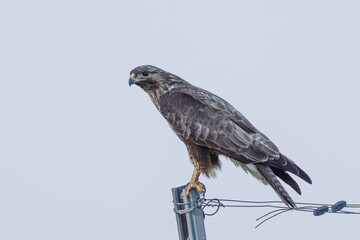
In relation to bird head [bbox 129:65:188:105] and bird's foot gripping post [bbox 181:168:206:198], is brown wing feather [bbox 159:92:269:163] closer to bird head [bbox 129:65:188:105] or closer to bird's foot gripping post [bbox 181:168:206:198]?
bird head [bbox 129:65:188:105]

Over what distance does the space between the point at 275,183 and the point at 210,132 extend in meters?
1.36

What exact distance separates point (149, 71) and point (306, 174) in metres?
3.10

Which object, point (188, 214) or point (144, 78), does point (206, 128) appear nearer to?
point (144, 78)

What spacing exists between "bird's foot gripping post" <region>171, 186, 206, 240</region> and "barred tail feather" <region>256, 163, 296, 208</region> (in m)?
1.47

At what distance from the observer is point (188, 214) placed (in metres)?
6.79

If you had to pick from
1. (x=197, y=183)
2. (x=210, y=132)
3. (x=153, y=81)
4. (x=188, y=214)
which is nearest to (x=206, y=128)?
(x=210, y=132)

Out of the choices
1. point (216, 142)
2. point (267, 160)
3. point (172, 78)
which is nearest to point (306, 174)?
point (267, 160)

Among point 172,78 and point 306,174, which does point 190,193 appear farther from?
point 172,78

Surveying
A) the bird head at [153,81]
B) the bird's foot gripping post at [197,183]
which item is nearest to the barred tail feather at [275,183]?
the bird's foot gripping post at [197,183]

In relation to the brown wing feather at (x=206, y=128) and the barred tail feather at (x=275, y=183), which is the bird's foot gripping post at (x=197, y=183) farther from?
the barred tail feather at (x=275, y=183)

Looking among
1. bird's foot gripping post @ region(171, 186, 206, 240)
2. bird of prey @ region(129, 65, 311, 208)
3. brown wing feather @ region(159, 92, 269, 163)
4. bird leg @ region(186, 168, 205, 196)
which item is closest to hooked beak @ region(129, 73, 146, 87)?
bird of prey @ region(129, 65, 311, 208)

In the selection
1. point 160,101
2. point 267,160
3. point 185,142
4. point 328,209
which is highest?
point 160,101

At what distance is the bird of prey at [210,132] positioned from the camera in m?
8.77

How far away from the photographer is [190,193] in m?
6.94
